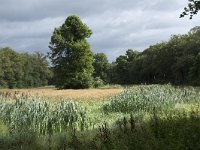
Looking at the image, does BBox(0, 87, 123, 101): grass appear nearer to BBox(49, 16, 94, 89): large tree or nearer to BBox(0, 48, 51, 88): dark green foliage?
BBox(49, 16, 94, 89): large tree

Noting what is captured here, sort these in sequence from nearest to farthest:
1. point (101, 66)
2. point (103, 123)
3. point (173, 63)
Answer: point (103, 123), point (173, 63), point (101, 66)

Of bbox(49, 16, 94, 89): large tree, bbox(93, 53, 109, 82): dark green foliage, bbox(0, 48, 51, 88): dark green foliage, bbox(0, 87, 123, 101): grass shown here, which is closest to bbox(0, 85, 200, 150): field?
bbox(0, 87, 123, 101): grass

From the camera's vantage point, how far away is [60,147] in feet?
36.2

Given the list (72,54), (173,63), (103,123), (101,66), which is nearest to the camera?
(103,123)

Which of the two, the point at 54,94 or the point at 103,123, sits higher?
the point at 54,94

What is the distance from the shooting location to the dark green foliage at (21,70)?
99.8m

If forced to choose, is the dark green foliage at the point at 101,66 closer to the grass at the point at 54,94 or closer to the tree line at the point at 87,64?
the tree line at the point at 87,64

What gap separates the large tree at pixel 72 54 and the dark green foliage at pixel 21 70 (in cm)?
3521

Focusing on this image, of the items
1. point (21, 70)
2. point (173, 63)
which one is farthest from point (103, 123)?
point (21, 70)

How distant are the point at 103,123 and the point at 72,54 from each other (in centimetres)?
4303

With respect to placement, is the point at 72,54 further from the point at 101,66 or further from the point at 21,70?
the point at 101,66

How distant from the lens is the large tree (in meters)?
57.7

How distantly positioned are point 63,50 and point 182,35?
117 feet

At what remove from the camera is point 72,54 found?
58.7 meters
